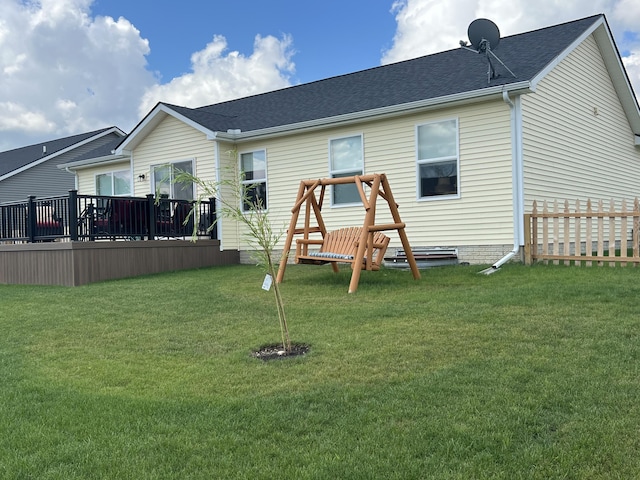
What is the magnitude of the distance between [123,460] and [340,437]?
1.09m

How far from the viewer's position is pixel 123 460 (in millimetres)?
2816

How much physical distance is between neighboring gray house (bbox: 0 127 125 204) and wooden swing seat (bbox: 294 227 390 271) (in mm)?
20894

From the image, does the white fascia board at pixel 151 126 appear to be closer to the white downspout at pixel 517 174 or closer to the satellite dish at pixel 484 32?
the satellite dish at pixel 484 32

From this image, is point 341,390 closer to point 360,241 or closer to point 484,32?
point 360,241

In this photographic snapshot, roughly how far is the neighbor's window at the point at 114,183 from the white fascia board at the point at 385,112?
449 cm

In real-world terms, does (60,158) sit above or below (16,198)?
above

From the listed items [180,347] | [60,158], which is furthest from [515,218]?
[60,158]

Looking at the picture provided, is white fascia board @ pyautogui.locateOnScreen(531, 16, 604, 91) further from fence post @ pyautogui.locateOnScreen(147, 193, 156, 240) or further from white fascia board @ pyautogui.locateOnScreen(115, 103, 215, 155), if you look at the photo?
fence post @ pyautogui.locateOnScreen(147, 193, 156, 240)

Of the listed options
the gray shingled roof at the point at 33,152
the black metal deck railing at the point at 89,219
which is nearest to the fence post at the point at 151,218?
the black metal deck railing at the point at 89,219

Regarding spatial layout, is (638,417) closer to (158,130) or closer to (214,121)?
(214,121)

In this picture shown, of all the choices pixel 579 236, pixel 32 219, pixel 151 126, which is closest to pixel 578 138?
pixel 579 236

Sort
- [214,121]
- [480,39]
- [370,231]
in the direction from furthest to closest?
[214,121], [480,39], [370,231]

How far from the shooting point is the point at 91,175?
1688cm

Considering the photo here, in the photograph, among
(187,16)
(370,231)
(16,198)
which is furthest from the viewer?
(16,198)
